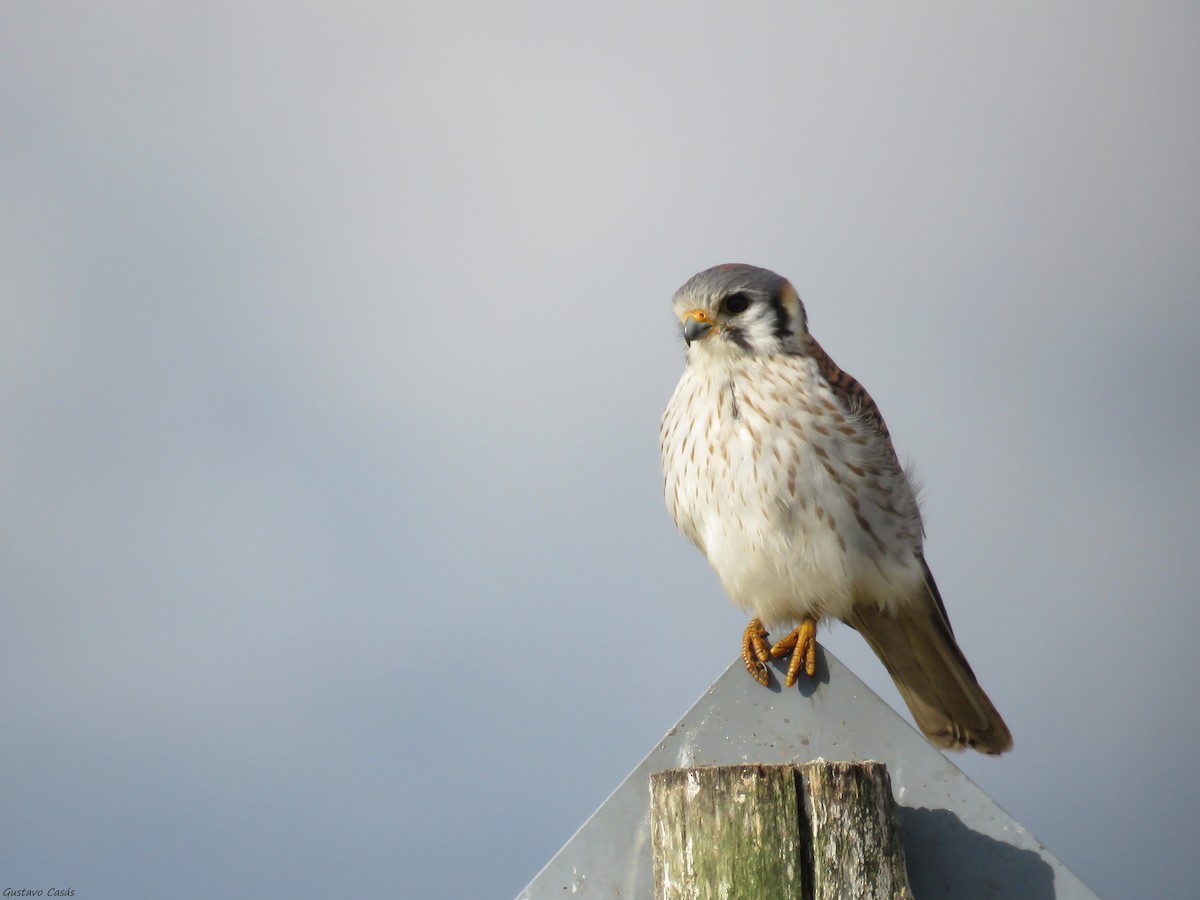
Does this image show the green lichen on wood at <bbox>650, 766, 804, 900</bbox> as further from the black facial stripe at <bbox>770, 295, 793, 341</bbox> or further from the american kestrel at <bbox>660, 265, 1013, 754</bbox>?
the black facial stripe at <bbox>770, 295, 793, 341</bbox>

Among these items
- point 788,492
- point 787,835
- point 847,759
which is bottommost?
point 787,835

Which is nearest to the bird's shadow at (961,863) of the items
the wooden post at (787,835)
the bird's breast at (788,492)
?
the wooden post at (787,835)

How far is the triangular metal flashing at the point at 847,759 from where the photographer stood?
236 cm

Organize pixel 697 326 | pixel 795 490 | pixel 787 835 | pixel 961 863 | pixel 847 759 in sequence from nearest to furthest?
pixel 787 835 → pixel 961 863 → pixel 847 759 → pixel 795 490 → pixel 697 326

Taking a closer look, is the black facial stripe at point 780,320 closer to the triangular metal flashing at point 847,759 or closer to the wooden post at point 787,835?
the triangular metal flashing at point 847,759

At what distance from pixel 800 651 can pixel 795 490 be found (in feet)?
2.48

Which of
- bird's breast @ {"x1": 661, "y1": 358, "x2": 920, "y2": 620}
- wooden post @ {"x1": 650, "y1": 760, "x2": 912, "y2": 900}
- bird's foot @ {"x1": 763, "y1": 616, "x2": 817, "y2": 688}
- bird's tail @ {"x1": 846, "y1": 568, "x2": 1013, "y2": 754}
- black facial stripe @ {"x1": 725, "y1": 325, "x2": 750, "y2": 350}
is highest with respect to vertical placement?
black facial stripe @ {"x1": 725, "y1": 325, "x2": 750, "y2": 350}

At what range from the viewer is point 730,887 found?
2105 millimetres

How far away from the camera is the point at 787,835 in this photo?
210 centimetres

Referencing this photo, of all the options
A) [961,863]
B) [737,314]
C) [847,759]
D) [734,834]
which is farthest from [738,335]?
[734,834]

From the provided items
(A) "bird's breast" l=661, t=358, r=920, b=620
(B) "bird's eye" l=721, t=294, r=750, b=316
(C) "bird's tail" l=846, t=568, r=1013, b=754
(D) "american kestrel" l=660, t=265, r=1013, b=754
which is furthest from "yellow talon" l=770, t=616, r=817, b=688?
(B) "bird's eye" l=721, t=294, r=750, b=316

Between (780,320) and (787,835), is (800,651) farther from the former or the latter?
(780,320)

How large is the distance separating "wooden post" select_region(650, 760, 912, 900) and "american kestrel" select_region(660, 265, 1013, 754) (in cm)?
106

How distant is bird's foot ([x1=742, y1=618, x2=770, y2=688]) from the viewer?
2.72 m
